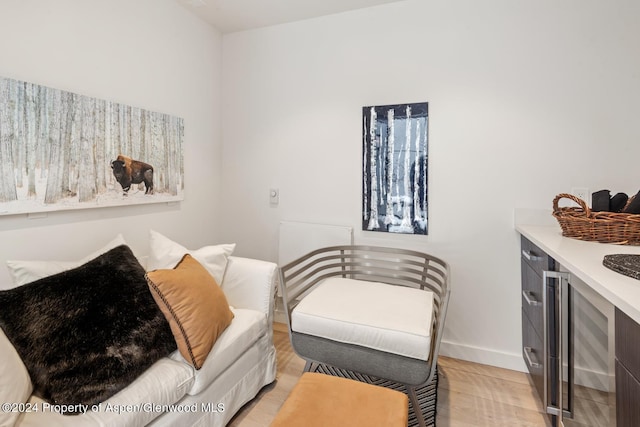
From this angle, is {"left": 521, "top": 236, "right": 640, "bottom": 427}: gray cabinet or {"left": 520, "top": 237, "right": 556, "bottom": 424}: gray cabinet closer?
{"left": 521, "top": 236, "right": 640, "bottom": 427}: gray cabinet

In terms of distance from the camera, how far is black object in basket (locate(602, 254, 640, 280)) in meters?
0.98

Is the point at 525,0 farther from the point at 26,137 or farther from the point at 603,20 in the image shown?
the point at 26,137

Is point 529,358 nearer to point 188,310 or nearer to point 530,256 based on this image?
point 530,256

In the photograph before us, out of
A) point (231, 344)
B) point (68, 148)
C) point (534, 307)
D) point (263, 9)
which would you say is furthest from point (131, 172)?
point (534, 307)

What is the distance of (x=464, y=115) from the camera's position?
213 cm

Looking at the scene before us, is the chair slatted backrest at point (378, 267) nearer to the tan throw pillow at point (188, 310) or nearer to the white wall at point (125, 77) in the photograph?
the tan throw pillow at point (188, 310)

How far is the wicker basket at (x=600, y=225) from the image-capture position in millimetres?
1413

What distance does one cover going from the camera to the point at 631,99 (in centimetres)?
180

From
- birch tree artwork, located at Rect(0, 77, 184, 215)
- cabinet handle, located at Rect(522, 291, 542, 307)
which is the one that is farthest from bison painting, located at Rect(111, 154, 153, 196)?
cabinet handle, located at Rect(522, 291, 542, 307)

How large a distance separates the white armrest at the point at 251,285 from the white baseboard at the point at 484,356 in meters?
1.34

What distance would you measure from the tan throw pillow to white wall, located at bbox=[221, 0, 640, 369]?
125 cm

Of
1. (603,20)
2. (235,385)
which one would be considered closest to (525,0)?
(603,20)

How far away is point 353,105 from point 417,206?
36.3 inches

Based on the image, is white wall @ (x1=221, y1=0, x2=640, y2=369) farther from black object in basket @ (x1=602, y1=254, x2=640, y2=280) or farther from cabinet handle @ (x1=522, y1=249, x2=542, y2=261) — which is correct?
black object in basket @ (x1=602, y1=254, x2=640, y2=280)
